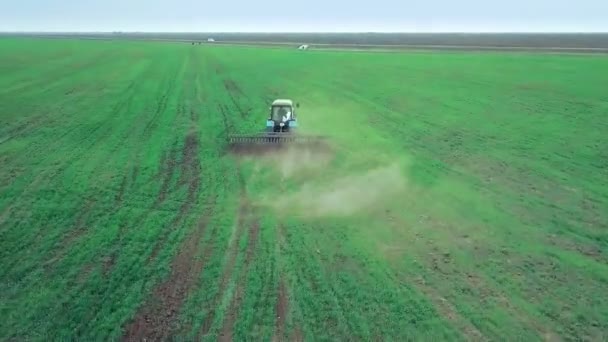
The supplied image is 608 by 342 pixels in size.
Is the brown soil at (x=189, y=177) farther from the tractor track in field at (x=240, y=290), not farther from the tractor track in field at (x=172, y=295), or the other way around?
the tractor track in field at (x=240, y=290)

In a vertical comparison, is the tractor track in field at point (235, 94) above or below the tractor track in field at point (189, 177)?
above

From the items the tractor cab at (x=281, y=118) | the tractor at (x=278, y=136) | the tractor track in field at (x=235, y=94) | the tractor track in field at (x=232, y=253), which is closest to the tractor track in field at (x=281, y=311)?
the tractor track in field at (x=232, y=253)

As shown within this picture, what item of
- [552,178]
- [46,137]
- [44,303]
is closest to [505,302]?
[552,178]

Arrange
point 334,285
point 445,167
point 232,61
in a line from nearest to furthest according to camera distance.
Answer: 1. point 334,285
2. point 445,167
3. point 232,61

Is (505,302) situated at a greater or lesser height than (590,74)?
lesser

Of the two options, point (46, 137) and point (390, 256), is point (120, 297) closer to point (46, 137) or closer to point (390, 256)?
point (390, 256)

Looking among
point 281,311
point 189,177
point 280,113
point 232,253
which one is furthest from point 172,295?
point 280,113

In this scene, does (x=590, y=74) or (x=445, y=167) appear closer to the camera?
(x=445, y=167)

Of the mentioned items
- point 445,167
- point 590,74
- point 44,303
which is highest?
point 590,74
